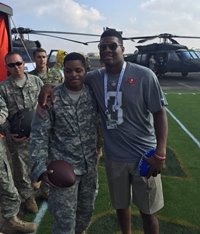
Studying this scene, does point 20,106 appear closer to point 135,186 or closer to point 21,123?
point 21,123

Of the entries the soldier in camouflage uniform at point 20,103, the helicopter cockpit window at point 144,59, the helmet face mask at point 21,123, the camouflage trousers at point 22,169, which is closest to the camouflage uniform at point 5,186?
the helmet face mask at point 21,123

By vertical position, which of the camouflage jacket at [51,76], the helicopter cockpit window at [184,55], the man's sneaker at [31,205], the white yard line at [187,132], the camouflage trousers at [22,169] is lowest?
the helicopter cockpit window at [184,55]

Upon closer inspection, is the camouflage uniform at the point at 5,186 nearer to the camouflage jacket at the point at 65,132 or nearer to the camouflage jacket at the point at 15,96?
the camouflage jacket at the point at 15,96

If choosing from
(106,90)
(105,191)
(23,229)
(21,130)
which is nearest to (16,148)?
(21,130)

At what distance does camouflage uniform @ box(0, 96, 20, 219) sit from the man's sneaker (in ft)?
2.09

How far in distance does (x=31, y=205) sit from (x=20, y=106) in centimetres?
123

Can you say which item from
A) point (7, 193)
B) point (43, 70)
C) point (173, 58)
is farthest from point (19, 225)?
point (173, 58)

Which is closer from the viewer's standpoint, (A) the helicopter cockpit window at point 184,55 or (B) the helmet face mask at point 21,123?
(B) the helmet face mask at point 21,123

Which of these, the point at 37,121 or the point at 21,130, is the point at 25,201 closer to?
the point at 21,130

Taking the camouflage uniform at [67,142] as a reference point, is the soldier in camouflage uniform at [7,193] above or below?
below

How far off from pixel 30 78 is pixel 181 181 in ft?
9.07

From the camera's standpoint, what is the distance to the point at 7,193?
12.4 feet

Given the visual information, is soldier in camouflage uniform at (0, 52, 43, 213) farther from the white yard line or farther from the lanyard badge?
the white yard line

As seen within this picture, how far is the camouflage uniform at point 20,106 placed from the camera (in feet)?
14.4
